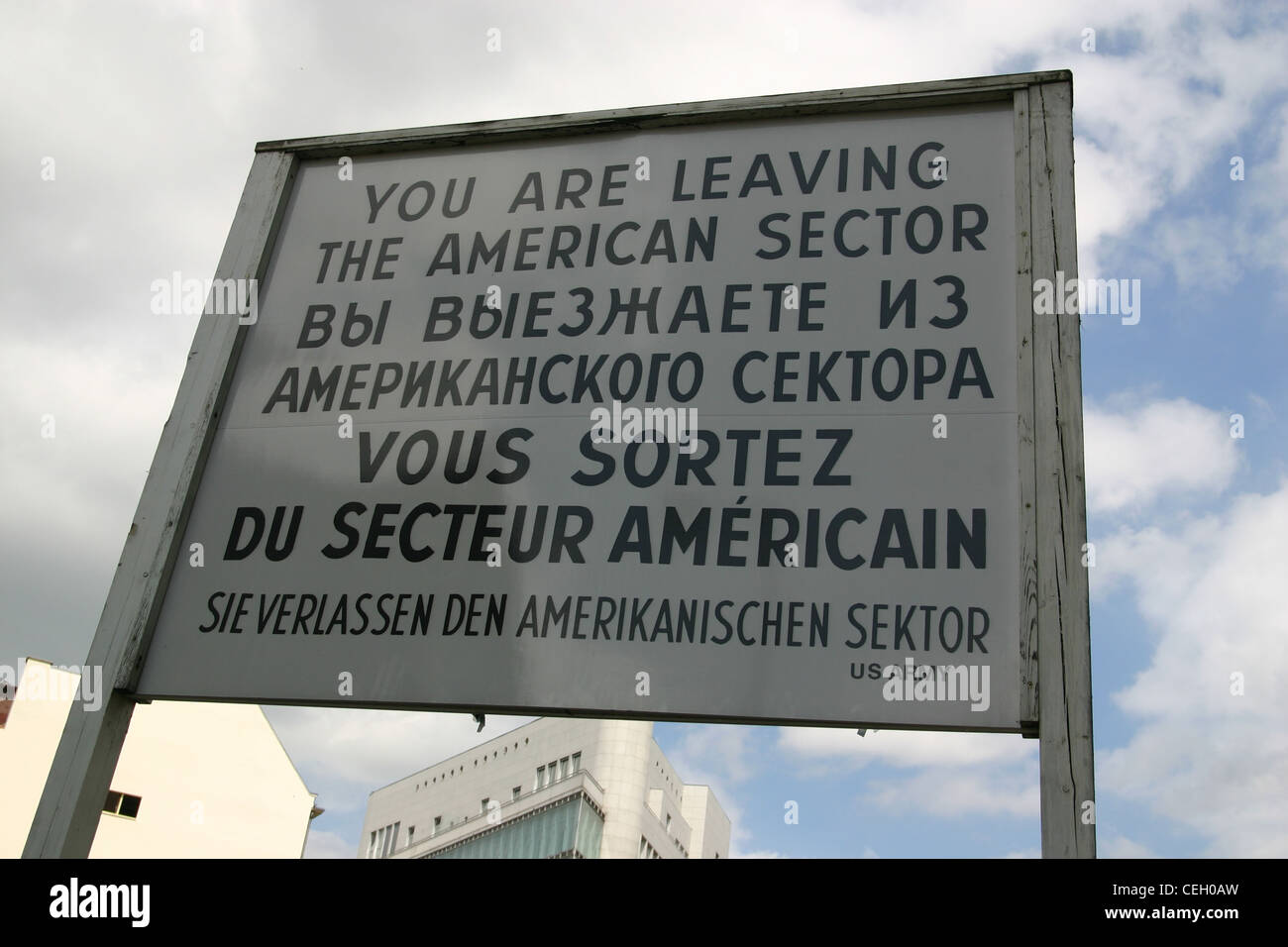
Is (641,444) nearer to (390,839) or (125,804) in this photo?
(125,804)

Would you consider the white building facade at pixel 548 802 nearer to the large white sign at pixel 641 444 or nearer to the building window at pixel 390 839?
the building window at pixel 390 839

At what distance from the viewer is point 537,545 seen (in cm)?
382

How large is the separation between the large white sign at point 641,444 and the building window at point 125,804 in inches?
1140

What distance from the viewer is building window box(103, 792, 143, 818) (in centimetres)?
2969

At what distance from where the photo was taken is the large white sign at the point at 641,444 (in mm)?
3473

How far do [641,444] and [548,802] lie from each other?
Result: 5782 centimetres

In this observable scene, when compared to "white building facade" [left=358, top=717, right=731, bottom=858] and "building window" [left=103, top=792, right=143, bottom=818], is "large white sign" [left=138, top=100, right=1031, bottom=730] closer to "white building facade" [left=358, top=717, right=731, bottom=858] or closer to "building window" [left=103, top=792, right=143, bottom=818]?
"building window" [left=103, top=792, right=143, bottom=818]

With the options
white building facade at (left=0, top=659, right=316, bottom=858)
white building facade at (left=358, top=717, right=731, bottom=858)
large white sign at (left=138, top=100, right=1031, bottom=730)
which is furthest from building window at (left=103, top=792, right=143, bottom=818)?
large white sign at (left=138, top=100, right=1031, bottom=730)

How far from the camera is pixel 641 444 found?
3.93m

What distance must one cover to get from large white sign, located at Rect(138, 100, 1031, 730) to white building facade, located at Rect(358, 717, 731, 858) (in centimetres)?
5075

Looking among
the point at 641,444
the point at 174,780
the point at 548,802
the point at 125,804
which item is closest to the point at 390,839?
the point at 548,802

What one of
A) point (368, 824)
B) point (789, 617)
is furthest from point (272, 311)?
point (368, 824)

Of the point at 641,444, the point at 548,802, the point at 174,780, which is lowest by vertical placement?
the point at 641,444
